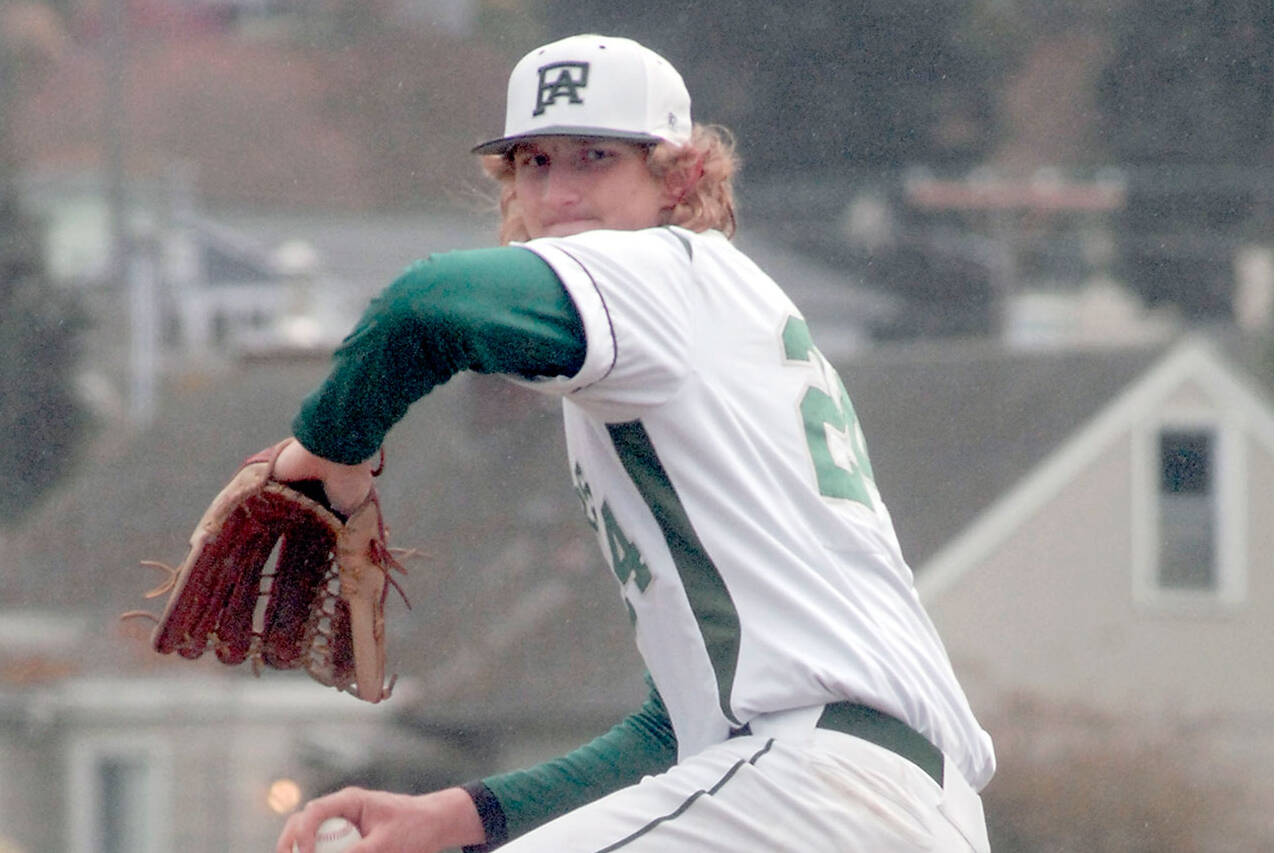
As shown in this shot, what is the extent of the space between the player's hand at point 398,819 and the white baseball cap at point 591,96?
1.96ft

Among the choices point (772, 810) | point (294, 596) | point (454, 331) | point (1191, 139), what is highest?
point (1191, 139)

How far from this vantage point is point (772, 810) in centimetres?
138

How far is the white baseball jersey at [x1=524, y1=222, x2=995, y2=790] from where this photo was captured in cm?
139

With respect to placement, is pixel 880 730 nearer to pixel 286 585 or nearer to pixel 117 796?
pixel 286 585

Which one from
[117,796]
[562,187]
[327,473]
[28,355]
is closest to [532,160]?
[562,187]

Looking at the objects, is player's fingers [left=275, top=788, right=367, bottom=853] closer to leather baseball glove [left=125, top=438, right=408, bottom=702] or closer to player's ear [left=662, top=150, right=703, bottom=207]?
leather baseball glove [left=125, top=438, right=408, bottom=702]

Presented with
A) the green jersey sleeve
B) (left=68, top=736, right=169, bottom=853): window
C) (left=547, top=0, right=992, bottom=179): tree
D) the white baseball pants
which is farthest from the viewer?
(left=68, top=736, right=169, bottom=853): window

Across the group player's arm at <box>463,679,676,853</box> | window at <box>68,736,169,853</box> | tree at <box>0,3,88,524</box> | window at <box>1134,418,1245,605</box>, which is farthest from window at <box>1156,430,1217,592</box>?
player's arm at <box>463,679,676,853</box>

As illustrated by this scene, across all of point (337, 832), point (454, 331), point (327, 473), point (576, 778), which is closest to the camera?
point (454, 331)

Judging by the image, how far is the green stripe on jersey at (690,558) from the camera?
142 centimetres

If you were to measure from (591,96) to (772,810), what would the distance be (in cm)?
62

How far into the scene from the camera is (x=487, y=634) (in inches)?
163

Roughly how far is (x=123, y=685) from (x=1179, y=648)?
254cm

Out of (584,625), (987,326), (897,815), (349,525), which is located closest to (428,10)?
(584,625)
